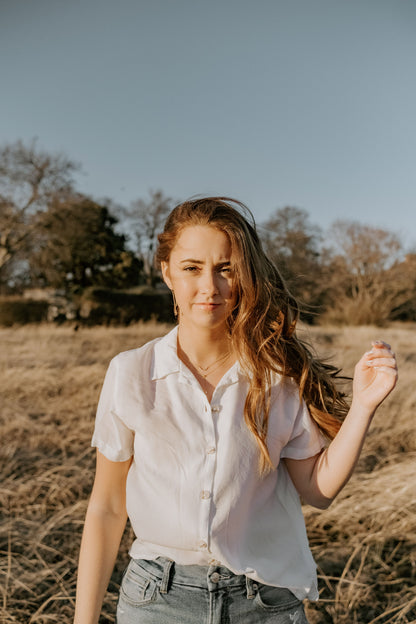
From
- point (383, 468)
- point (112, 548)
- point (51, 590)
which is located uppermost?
point (112, 548)

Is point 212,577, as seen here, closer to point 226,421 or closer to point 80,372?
point 226,421

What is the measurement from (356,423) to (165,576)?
0.56 m

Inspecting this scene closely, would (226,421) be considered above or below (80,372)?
above

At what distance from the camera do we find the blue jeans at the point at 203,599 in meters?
1.13

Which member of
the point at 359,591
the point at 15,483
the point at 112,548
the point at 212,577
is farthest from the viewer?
the point at 15,483

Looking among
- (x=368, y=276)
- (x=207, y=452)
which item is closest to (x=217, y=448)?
(x=207, y=452)

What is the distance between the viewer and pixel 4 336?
9.02m

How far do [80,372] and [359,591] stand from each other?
4.30 metres

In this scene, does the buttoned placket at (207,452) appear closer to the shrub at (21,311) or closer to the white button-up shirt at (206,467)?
the white button-up shirt at (206,467)

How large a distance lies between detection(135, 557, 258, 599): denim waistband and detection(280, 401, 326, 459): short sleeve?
300 millimetres

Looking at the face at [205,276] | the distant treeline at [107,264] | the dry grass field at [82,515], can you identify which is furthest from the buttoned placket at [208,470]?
the distant treeline at [107,264]

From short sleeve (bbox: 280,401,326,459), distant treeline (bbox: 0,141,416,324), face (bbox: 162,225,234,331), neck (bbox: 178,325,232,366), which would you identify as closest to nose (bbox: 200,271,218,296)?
face (bbox: 162,225,234,331)

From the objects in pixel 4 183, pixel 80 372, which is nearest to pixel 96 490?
pixel 80 372

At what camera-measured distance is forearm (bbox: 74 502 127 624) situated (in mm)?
1205
